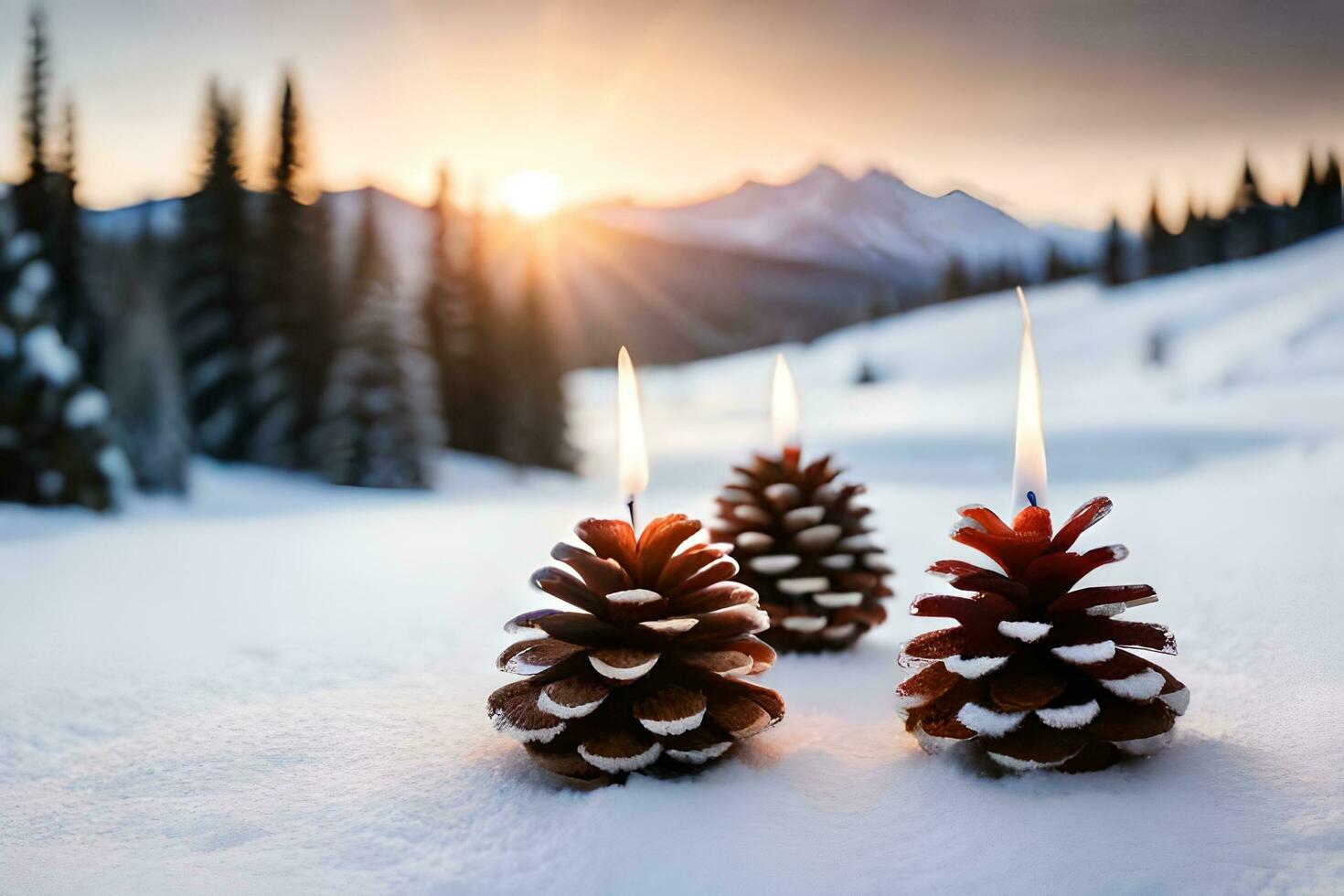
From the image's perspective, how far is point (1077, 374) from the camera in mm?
22234

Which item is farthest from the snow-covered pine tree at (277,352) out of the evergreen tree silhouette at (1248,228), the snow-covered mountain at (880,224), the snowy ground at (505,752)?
the evergreen tree silhouette at (1248,228)

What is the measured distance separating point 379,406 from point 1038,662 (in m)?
14.4

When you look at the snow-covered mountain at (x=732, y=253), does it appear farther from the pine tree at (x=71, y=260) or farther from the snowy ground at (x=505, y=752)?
the pine tree at (x=71, y=260)

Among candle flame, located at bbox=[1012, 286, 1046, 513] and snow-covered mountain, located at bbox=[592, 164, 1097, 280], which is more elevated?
Answer: snow-covered mountain, located at bbox=[592, 164, 1097, 280]

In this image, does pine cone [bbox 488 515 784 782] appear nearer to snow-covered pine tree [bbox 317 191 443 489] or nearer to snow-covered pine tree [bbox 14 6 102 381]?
snow-covered pine tree [bbox 317 191 443 489]

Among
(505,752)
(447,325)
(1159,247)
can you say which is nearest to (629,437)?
(505,752)

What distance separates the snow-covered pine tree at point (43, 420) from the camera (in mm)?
6875

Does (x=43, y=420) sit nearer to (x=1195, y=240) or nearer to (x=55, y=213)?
(x=55, y=213)

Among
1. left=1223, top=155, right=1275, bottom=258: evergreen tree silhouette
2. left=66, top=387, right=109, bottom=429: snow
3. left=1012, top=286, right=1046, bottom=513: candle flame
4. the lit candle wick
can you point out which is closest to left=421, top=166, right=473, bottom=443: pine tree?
left=66, top=387, right=109, bottom=429: snow

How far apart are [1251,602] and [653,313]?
42.5m

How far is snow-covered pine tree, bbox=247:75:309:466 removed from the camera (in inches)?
631

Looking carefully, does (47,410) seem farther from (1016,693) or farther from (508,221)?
(508,221)

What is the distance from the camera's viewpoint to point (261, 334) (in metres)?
16.2

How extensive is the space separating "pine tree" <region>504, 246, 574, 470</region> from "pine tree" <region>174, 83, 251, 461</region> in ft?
17.1
